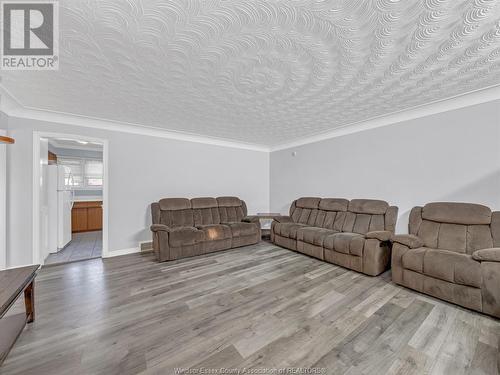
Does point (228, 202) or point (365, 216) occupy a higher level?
point (228, 202)

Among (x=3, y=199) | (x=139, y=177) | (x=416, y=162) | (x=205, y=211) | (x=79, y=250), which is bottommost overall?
(x=79, y=250)

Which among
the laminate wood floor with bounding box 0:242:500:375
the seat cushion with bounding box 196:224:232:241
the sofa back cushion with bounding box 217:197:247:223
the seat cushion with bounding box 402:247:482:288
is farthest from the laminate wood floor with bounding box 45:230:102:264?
the seat cushion with bounding box 402:247:482:288

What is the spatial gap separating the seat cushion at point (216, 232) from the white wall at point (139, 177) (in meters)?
1.16

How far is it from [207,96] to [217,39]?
107 cm

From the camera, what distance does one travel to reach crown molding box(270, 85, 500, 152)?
258cm

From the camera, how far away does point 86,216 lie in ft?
18.8

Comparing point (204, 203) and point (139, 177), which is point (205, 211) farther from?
point (139, 177)

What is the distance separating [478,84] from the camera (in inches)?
95.0

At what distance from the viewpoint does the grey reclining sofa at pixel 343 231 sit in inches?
113

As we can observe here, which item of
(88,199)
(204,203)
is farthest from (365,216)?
(88,199)

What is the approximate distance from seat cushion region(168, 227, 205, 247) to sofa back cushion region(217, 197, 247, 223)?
3.24 feet

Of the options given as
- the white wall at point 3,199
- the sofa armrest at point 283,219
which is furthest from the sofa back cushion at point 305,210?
the white wall at point 3,199

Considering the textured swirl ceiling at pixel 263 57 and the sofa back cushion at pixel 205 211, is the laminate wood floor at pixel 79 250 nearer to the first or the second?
the sofa back cushion at pixel 205 211

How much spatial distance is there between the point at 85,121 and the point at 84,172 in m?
3.72
